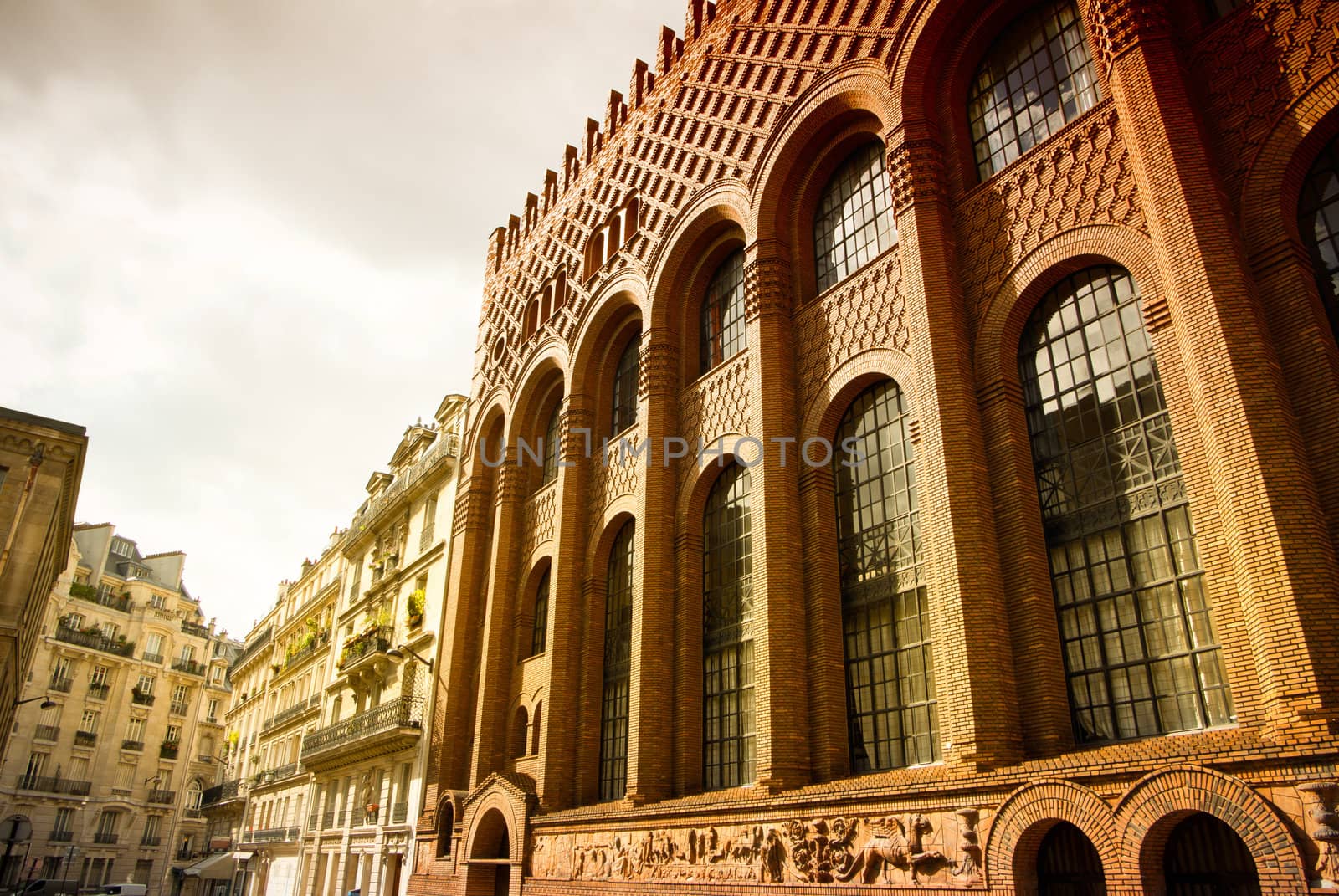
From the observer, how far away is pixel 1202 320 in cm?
897

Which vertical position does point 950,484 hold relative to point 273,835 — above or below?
above

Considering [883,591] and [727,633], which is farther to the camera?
[727,633]

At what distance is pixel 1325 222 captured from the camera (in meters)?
9.30

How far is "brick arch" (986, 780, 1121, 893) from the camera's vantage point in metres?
8.23

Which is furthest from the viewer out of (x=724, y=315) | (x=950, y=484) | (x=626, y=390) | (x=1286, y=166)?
(x=626, y=390)

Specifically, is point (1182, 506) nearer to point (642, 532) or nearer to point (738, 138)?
point (642, 532)

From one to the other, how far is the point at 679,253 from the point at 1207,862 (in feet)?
46.2

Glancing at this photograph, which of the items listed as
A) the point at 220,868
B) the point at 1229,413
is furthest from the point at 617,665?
the point at 220,868

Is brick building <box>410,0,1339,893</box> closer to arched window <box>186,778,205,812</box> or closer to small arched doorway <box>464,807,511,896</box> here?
small arched doorway <box>464,807,511,896</box>

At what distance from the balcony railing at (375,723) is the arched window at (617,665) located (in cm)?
784

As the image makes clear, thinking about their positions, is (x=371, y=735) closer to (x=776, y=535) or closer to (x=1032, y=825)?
(x=776, y=535)

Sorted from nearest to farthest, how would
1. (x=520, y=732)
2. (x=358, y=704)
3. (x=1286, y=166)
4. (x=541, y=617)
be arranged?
1. (x=1286, y=166)
2. (x=520, y=732)
3. (x=541, y=617)
4. (x=358, y=704)

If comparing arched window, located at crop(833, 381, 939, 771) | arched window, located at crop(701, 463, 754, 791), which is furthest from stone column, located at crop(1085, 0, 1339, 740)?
arched window, located at crop(701, 463, 754, 791)

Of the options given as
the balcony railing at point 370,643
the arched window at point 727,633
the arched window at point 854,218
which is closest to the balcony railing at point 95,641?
the balcony railing at point 370,643
